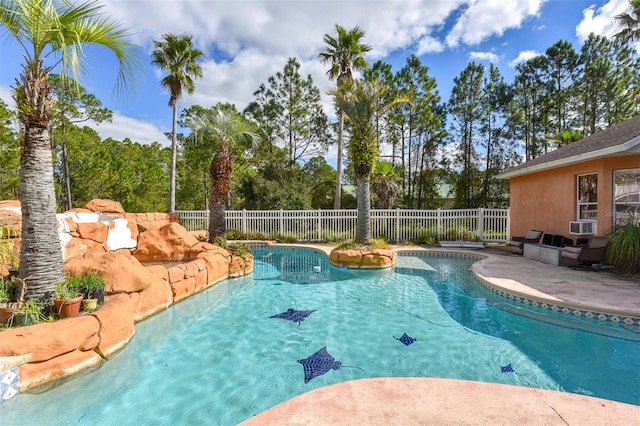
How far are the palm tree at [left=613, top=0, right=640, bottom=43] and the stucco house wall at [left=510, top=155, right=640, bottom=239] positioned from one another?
8.48 m

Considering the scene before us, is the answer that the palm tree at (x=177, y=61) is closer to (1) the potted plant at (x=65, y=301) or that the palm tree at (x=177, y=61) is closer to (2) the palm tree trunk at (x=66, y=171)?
(2) the palm tree trunk at (x=66, y=171)

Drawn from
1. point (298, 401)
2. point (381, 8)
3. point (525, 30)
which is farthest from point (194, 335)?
point (525, 30)

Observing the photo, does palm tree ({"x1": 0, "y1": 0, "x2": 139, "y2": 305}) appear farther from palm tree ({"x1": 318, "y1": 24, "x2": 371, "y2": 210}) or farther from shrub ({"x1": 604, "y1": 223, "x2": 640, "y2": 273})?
palm tree ({"x1": 318, "y1": 24, "x2": 371, "y2": 210})

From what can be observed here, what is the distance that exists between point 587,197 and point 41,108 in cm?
1097

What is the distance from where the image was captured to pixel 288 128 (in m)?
19.6

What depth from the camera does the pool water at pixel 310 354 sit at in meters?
2.67

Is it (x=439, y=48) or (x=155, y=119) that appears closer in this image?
(x=439, y=48)

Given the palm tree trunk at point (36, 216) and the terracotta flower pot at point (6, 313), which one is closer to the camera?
the terracotta flower pot at point (6, 313)

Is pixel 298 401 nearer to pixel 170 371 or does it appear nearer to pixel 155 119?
pixel 170 371

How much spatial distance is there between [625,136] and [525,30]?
18.8ft

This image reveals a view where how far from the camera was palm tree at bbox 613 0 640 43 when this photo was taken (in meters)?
12.2

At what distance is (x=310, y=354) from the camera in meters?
3.58

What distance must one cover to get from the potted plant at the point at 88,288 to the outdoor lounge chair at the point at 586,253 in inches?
349

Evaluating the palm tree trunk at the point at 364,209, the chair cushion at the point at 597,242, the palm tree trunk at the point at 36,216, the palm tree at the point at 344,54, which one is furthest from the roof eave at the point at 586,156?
the palm tree trunk at the point at 36,216
